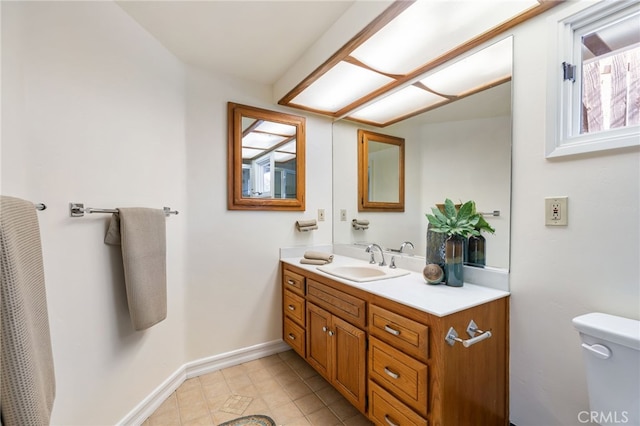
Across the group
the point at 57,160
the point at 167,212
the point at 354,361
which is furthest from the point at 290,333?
the point at 57,160

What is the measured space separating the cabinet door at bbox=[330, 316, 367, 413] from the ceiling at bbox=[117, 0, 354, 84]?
1722 mm

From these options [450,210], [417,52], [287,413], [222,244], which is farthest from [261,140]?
[287,413]

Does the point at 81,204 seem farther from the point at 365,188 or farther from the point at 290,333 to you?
the point at 365,188

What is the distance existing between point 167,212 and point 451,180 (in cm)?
176

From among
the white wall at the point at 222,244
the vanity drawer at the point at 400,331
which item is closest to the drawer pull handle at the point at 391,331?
the vanity drawer at the point at 400,331

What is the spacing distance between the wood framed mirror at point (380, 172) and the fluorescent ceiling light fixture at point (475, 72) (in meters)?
0.45

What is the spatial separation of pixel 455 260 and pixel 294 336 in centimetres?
134

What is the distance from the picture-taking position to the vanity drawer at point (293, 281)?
197 cm

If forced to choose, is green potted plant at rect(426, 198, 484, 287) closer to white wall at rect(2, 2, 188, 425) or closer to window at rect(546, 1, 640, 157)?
window at rect(546, 1, 640, 157)

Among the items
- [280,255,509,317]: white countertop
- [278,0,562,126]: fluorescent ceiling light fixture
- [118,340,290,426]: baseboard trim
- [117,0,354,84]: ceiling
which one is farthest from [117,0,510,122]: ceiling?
[118,340,290,426]: baseboard trim

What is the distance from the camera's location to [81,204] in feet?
4.09

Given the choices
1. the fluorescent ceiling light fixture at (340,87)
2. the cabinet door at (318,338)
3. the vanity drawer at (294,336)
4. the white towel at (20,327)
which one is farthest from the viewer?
the vanity drawer at (294,336)

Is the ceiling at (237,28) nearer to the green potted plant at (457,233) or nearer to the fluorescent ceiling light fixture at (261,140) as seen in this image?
the fluorescent ceiling light fixture at (261,140)

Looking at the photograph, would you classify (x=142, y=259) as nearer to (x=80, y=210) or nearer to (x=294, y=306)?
(x=80, y=210)
